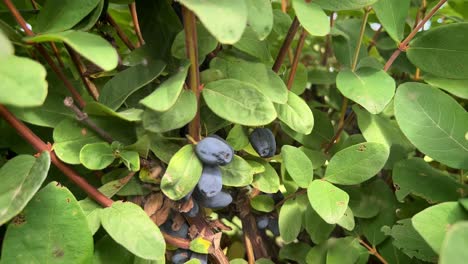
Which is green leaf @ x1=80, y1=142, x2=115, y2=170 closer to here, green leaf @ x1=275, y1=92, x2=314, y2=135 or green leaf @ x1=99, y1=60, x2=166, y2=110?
green leaf @ x1=99, y1=60, x2=166, y2=110

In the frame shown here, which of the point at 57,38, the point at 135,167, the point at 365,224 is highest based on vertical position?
the point at 57,38

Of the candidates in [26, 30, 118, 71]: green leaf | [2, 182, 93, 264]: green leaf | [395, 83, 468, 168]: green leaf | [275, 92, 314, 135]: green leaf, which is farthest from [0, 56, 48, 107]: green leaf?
[395, 83, 468, 168]: green leaf

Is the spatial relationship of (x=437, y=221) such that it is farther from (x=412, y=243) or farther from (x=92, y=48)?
(x=92, y=48)

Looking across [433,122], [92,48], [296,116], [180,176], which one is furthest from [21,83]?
[433,122]

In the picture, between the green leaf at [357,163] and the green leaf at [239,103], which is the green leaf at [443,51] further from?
the green leaf at [239,103]

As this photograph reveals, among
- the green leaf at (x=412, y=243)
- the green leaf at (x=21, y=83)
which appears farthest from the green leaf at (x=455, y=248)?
the green leaf at (x=21, y=83)

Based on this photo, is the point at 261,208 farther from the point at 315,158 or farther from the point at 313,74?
the point at 313,74

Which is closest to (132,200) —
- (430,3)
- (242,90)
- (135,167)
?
(135,167)
